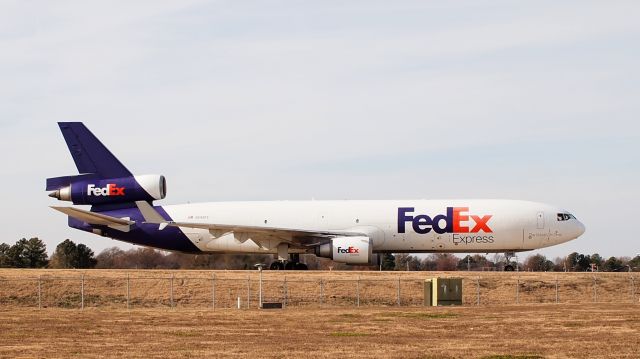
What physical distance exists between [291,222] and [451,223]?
9.32 meters

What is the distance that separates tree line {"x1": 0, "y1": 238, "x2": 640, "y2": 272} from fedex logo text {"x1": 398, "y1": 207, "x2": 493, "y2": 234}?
1468 cm

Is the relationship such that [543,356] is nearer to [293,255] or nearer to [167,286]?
[167,286]

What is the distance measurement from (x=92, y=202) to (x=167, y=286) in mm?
11566

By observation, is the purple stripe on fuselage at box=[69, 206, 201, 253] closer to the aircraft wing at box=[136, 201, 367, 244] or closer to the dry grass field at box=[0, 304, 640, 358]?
the aircraft wing at box=[136, 201, 367, 244]

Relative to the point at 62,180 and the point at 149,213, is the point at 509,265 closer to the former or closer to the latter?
the point at 149,213

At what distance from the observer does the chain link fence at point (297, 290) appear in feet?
166

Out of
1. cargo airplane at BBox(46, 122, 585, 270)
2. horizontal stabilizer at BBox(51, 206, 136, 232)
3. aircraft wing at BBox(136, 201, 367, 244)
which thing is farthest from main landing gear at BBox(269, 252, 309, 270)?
horizontal stabilizer at BBox(51, 206, 136, 232)

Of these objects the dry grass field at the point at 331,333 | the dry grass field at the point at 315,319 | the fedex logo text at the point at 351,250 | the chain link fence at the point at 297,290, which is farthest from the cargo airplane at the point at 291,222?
the dry grass field at the point at 331,333

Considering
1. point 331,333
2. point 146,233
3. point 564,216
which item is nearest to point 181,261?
point 146,233

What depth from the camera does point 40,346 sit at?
86.6ft

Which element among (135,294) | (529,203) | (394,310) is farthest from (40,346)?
(529,203)

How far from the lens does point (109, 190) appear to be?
2459 inches

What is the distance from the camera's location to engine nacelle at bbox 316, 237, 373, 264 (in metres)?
58.0

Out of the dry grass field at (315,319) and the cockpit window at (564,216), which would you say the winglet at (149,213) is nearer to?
the dry grass field at (315,319)
